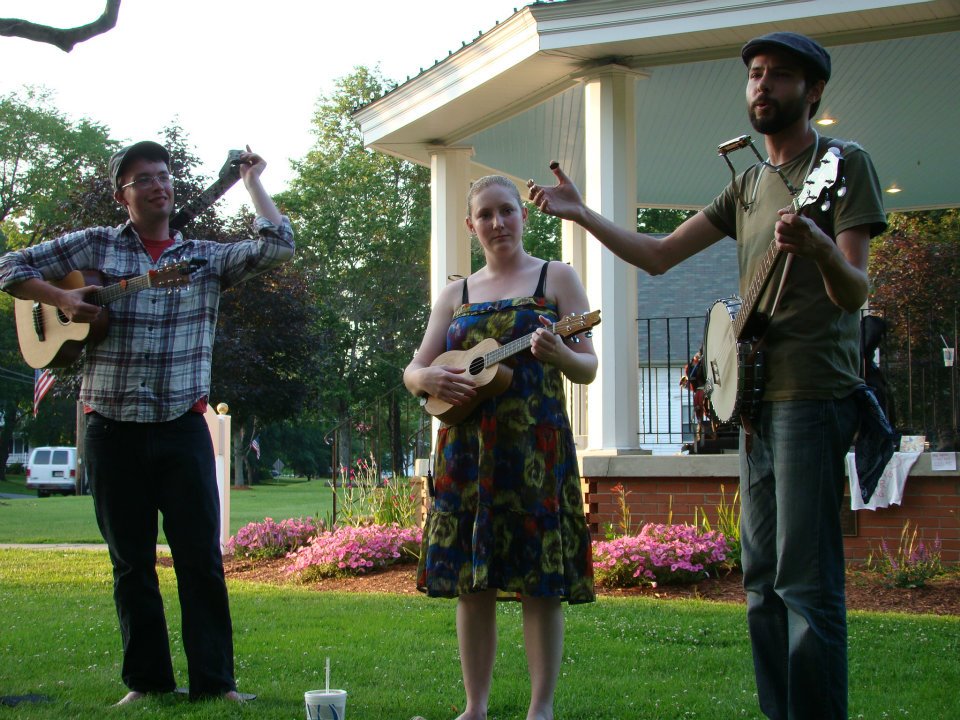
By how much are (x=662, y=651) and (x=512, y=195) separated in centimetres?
256

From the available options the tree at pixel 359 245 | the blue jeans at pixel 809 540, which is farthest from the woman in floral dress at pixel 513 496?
the tree at pixel 359 245

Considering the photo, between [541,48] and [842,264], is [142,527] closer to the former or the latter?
[842,264]

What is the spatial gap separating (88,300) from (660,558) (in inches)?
186

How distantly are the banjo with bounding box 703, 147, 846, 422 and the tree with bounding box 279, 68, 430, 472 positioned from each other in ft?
111

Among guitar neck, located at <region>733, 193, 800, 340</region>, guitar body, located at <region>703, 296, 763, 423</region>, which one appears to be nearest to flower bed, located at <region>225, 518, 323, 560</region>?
guitar body, located at <region>703, 296, 763, 423</region>

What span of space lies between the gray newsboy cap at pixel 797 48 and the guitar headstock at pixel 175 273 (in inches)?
91.2

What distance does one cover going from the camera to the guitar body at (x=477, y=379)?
3.60 m

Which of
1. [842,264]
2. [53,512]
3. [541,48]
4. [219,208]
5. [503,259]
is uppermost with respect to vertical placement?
[219,208]

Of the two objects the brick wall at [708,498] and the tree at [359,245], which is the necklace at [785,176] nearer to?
the brick wall at [708,498]

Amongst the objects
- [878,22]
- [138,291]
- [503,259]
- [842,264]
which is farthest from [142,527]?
[878,22]

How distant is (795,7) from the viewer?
8453 mm

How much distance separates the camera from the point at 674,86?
10.6m

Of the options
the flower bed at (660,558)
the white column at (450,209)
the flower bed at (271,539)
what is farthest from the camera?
the white column at (450,209)

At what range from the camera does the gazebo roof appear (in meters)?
8.66
